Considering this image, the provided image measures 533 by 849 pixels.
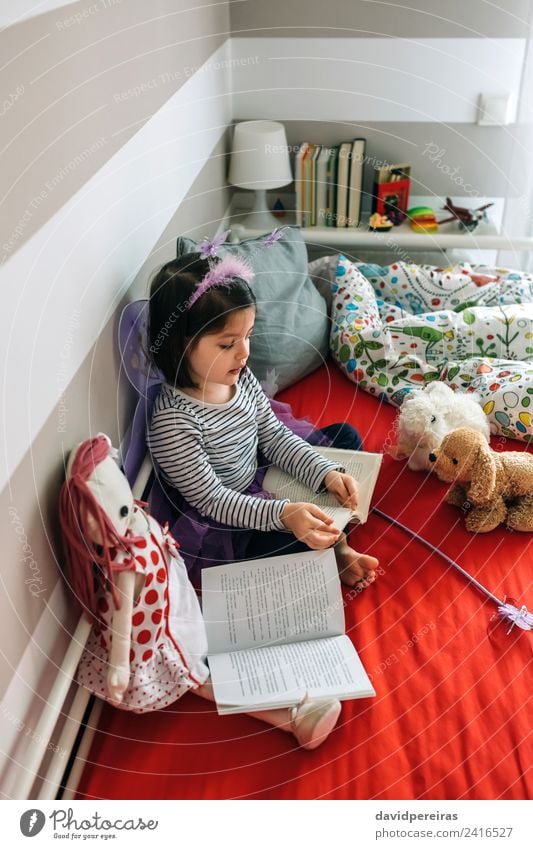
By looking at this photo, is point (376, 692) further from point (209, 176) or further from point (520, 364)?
point (209, 176)

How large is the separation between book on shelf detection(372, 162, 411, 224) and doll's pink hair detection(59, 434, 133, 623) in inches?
60.2

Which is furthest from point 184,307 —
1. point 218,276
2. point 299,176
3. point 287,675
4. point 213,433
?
point 299,176

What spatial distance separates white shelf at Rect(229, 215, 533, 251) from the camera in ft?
7.32

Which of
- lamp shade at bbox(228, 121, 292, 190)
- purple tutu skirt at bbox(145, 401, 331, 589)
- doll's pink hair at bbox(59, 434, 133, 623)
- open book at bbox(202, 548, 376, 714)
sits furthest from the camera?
lamp shade at bbox(228, 121, 292, 190)

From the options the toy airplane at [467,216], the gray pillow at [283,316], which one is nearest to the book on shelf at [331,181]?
the toy airplane at [467,216]

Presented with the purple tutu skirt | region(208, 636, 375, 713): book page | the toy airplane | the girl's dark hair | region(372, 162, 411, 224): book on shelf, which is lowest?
region(208, 636, 375, 713): book page

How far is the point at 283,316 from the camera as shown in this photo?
180cm

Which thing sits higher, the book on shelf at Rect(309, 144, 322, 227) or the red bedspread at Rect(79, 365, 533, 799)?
the book on shelf at Rect(309, 144, 322, 227)

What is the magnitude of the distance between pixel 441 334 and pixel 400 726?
997 millimetres

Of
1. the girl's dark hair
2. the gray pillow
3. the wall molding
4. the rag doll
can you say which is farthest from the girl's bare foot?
the wall molding

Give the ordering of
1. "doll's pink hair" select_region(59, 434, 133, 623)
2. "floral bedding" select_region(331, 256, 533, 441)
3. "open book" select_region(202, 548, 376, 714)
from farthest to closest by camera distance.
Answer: "floral bedding" select_region(331, 256, 533, 441), "open book" select_region(202, 548, 376, 714), "doll's pink hair" select_region(59, 434, 133, 623)

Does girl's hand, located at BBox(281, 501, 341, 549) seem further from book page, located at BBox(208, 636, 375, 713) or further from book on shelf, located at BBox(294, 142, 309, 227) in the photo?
book on shelf, located at BBox(294, 142, 309, 227)

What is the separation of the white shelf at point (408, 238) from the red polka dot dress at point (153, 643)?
51.6 inches

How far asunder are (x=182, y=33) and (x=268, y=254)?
0.51 m
